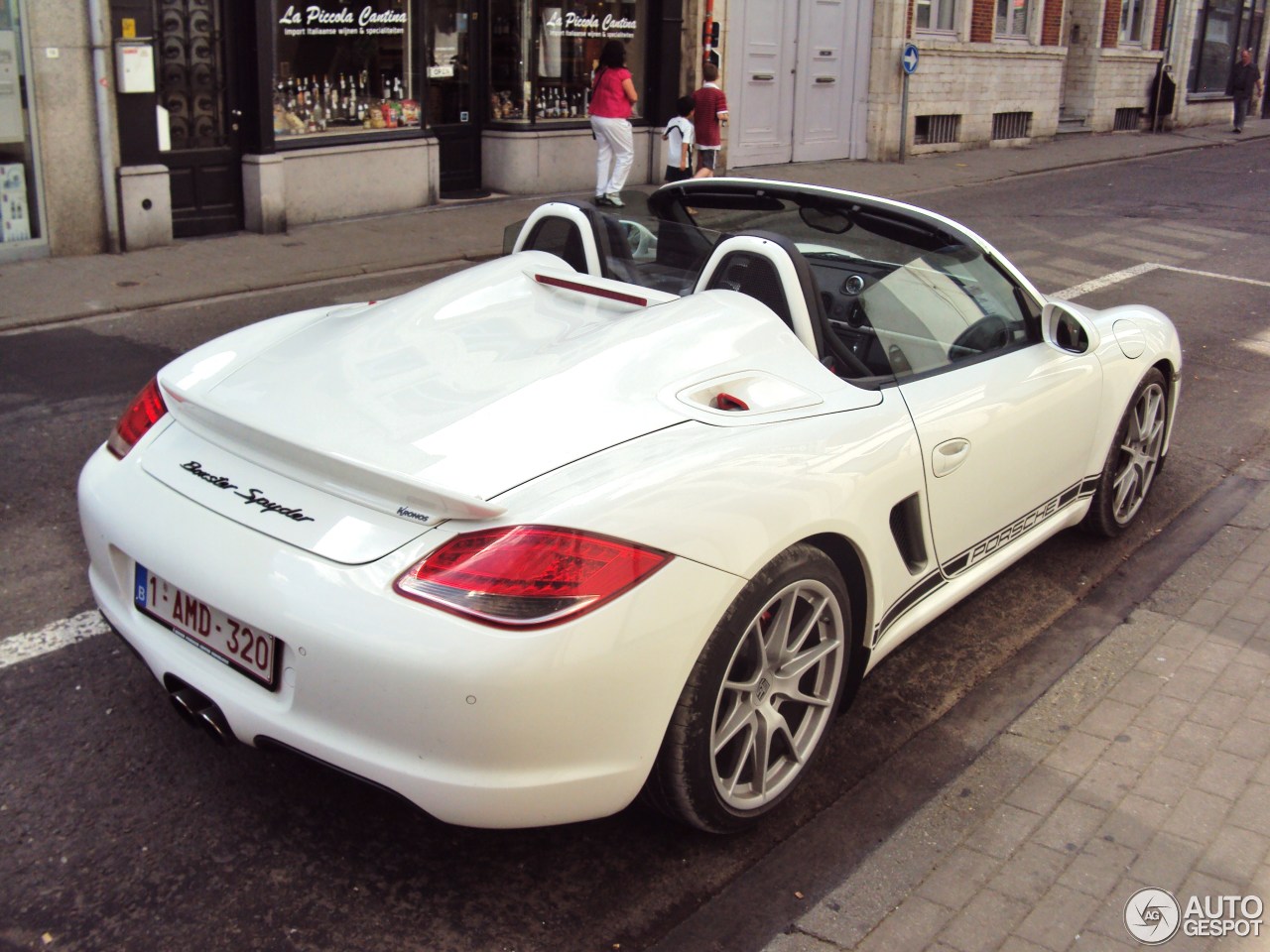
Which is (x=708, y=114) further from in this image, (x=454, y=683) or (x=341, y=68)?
(x=454, y=683)

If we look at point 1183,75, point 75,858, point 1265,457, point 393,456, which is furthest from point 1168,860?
point 1183,75

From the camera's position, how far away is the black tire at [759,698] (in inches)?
117

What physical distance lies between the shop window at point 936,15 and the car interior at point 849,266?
18018 millimetres

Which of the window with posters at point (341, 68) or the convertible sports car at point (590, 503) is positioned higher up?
the window with posters at point (341, 68)

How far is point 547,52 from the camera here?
15.3 m

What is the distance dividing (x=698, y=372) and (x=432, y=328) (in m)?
0.83

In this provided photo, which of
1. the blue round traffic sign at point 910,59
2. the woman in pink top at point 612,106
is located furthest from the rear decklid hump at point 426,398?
the blue round traffic sign at point 910,59

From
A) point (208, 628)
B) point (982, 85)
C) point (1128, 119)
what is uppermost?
point (982, 85)

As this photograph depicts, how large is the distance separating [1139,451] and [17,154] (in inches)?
361

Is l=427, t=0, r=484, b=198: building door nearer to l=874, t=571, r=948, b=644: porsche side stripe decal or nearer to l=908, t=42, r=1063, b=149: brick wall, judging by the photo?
l=908, t=42, r=1063, b=149: brick wall

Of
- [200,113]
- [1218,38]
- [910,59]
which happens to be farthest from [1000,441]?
[1218,38]

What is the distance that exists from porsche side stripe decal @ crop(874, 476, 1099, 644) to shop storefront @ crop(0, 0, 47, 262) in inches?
357

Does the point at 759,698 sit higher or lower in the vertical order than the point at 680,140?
lower

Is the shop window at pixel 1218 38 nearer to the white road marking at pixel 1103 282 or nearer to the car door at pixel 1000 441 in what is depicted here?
the white road marking at pixel 1103 282
